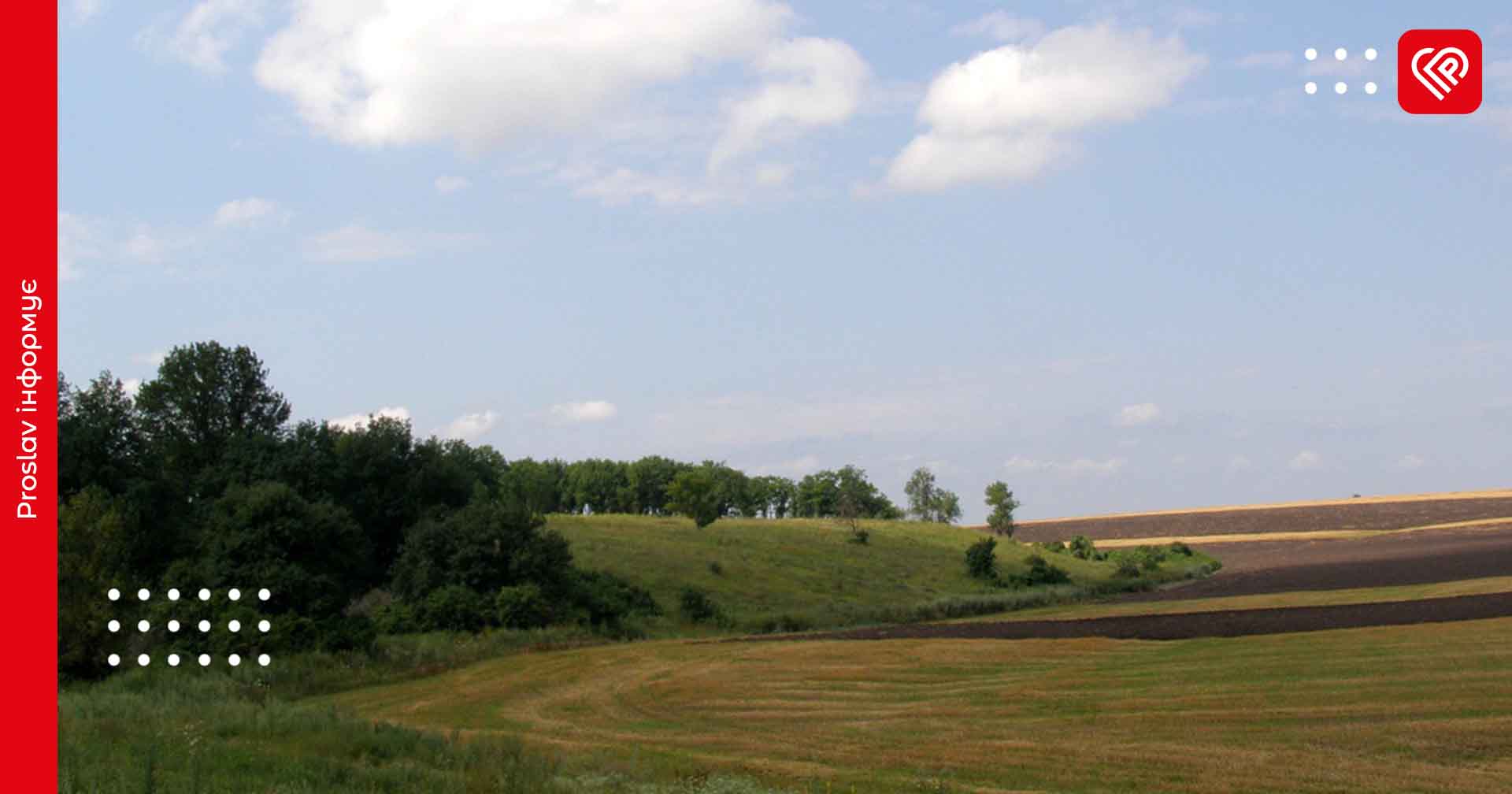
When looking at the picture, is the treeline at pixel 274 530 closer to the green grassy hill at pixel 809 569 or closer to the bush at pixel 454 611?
the bush at pixel 454 611

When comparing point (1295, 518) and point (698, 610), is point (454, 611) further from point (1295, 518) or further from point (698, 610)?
point (1295, 518)

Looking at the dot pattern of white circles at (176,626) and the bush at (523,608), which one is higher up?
the dot pattern of white circles at (176,626)

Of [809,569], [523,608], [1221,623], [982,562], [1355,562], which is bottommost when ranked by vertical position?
[1355,562]

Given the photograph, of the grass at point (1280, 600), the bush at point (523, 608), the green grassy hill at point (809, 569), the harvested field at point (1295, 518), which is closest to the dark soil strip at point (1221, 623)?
the grass at point (1280, 600)

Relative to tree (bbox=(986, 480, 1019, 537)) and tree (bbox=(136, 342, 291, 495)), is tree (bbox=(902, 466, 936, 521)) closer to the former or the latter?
tree (bbox=(986, 480, 1019, 537))

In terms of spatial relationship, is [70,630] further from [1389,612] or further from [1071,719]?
[1389,612]

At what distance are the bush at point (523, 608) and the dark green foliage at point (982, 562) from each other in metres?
35.5

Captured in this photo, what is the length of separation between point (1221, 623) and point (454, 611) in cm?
2812

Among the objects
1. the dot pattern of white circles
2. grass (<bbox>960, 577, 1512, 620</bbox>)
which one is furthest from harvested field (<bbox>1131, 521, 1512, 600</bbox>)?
the dot pattern of white circles

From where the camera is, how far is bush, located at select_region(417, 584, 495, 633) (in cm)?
4503

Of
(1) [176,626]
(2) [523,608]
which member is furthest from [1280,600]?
(1) [176,626]

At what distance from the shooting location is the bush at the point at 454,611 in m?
45.0

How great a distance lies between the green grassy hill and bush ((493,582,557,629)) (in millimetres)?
7510

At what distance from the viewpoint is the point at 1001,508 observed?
392 feet
